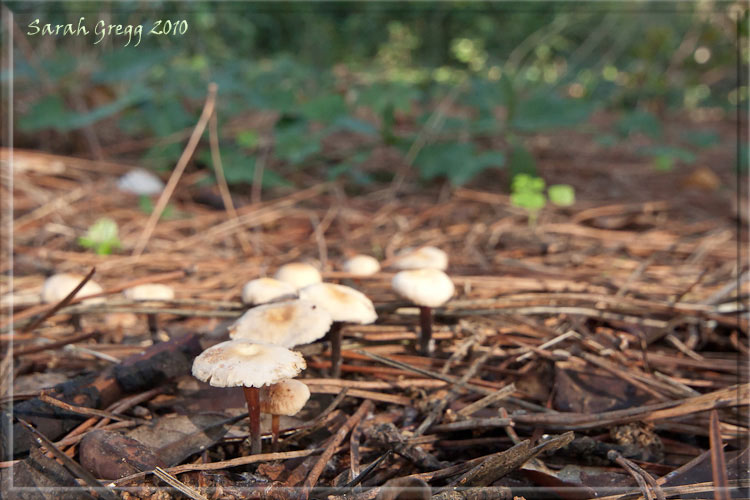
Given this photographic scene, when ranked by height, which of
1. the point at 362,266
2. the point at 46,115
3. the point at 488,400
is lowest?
the point at 488,400

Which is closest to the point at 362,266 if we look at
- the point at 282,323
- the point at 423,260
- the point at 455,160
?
the point at 423,260

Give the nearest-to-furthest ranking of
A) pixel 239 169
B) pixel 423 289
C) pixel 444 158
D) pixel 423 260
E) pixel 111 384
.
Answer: pixel 111 384 → pixel 423 289 → pixel 423 260 → pixel 239 169 → pixel 444 158

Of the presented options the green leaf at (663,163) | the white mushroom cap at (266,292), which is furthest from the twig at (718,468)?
the green leaf at (663,163)

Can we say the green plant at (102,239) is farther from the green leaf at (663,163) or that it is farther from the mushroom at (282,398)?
the green leaf at (663,163)

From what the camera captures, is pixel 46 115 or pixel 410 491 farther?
pixel 46 115

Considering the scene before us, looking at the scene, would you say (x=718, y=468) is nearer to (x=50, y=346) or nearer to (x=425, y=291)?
(x=425, y=291)

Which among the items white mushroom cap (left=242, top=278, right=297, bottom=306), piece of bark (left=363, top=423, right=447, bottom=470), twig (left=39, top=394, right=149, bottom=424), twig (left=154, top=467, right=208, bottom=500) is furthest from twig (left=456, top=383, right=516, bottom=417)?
twig (left=39, top=394, right=149, bottom=424)

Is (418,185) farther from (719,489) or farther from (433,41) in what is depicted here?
A: (433,41)

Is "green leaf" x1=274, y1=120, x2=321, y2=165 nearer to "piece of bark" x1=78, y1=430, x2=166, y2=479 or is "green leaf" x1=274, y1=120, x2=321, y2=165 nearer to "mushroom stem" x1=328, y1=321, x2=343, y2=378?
"mushroom stem" x1=328, y1=321, x2=343, y2=378
